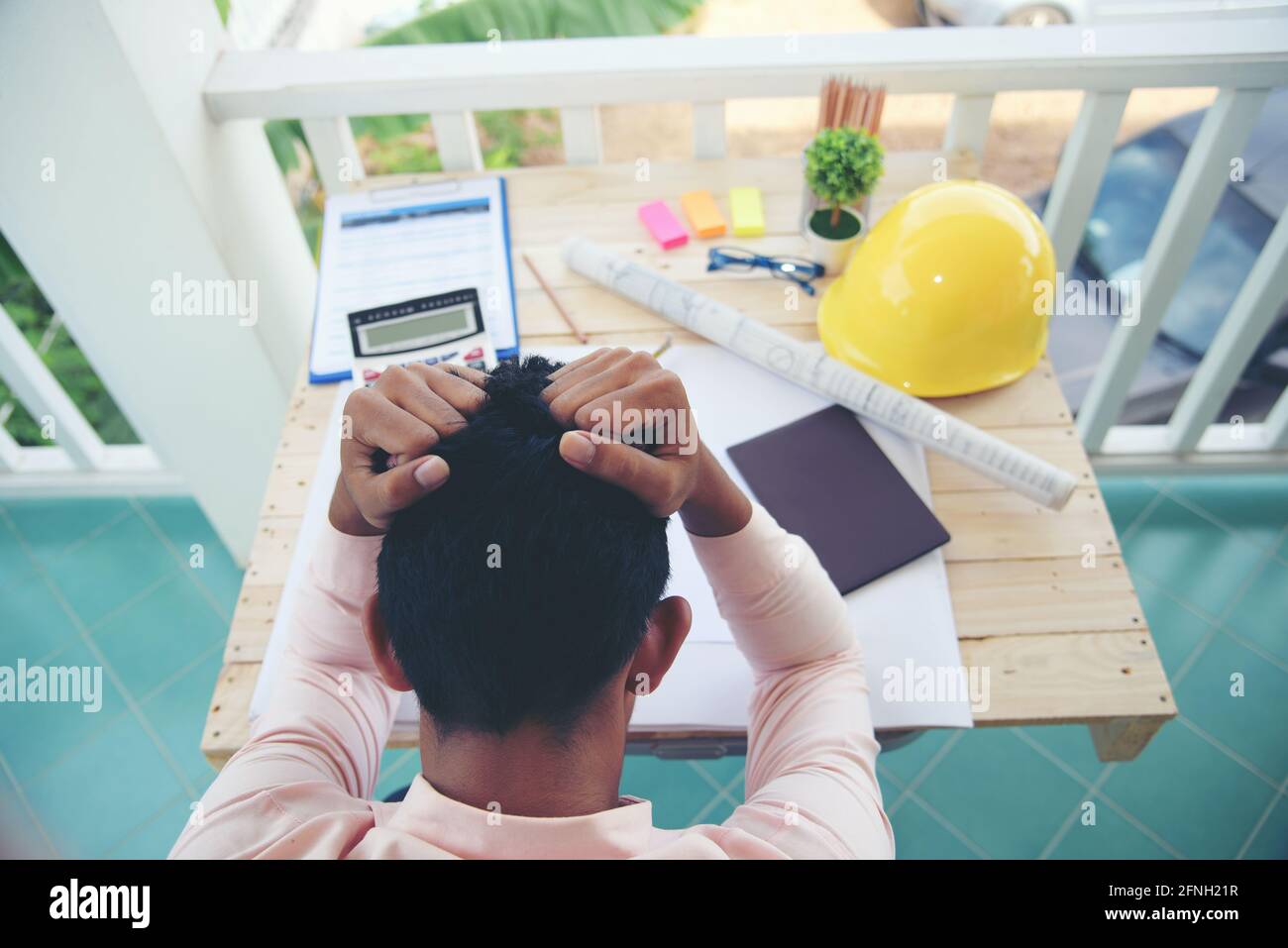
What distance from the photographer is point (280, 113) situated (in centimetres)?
157

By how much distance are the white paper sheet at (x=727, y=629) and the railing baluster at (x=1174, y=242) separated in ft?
3.07

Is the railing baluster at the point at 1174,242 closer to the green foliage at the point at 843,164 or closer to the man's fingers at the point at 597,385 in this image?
the green foliage at the point at 843,164

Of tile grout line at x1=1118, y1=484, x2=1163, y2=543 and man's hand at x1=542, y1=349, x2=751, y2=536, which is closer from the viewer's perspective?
man's hand at x1=542, y1=349, x2=751, y2=536

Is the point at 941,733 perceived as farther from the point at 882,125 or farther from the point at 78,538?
the point at 882,125

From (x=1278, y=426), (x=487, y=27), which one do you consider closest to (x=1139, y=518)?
(x=1278, y=426)

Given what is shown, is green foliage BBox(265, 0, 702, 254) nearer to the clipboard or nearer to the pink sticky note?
the clipboard

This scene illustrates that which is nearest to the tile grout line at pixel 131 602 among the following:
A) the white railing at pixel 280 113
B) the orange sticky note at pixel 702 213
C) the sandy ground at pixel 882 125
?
the white railing at pixel 280 113

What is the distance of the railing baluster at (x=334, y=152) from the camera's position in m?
1.65

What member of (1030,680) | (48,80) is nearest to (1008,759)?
(1030,680)

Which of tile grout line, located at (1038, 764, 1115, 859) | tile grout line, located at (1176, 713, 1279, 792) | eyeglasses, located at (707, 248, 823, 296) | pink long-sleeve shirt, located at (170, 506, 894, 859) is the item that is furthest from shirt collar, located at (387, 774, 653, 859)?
tile grout line, located at (1176, 713, 1279, 792)

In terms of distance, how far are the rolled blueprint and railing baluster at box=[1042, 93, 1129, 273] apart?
0.75 m

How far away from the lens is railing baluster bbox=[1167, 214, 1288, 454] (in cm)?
178

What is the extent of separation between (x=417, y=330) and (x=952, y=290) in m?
0.80

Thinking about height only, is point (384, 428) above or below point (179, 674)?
above
